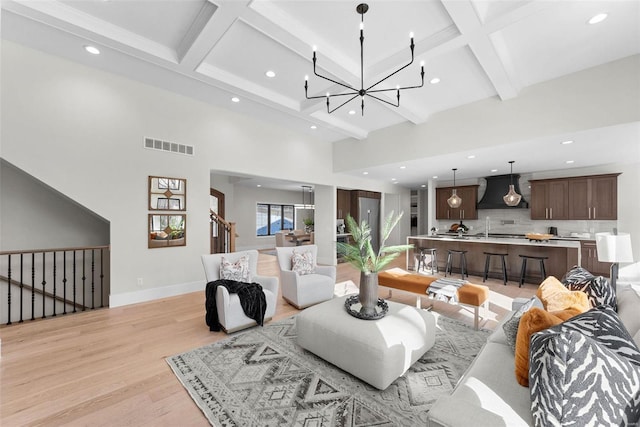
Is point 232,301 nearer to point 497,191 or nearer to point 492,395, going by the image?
A: point 492,395

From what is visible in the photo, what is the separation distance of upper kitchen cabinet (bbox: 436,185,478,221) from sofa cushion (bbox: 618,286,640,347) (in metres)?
6.50

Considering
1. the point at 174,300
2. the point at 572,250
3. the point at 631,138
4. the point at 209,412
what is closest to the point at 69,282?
the point at 174,300

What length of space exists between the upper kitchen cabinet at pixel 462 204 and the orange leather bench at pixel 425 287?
15.9 ft

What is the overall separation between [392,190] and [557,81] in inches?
235

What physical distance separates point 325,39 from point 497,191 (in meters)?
6.90

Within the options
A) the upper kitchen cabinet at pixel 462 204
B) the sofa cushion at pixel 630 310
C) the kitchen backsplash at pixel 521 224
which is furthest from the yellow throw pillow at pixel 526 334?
the upper kitchen cabinet at pixel 462 204

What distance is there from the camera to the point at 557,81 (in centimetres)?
378

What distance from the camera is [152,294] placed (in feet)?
14.0

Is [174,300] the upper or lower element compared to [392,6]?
lower

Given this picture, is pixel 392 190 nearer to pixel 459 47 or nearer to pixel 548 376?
pixel 459 47

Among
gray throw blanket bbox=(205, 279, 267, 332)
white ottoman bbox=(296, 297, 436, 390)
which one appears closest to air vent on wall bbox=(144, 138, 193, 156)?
gray throw blanket bbox=(205, 279, 267, 332)

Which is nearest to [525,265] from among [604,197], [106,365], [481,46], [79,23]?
[604,197]

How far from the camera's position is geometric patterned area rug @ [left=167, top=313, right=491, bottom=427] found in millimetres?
1813

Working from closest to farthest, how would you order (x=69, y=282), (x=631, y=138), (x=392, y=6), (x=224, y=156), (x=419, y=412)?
(x=419, y=412) < (x=392, y=6) < (x=631, y=138) < (x=69, y=282) < (x=224, y=156)
